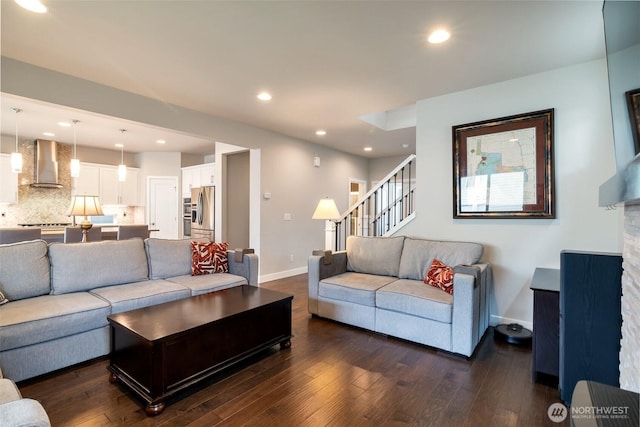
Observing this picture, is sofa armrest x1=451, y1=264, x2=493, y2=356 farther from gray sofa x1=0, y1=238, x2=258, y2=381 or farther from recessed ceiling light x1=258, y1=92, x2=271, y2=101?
recessed ceiling light x1=258, y1=92, x2=271, y2=101

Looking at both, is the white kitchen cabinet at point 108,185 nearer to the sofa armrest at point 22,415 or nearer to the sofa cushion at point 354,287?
the sofa cushion at point 354,287

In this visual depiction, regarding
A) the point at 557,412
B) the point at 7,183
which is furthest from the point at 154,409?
the point at 7,183

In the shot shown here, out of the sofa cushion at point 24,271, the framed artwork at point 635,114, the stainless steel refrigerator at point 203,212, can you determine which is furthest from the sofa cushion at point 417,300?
the stainless steel refrigerator at point 203,212

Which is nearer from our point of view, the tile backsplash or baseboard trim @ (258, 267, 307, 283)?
baseboard trim @ (258, 267, 307, 283)

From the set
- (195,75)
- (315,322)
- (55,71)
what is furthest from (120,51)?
(315,322)

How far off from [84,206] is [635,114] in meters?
4.69

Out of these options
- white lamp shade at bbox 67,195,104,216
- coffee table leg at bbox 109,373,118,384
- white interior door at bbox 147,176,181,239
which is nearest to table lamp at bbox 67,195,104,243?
white lamp shade at bbox 67,195,104,216

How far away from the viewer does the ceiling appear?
2.10 meters

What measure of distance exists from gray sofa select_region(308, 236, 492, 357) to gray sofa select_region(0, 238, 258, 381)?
0.96m

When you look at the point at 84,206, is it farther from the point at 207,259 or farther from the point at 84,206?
the point at 207,259

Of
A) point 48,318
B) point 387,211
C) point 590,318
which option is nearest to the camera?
point 590,318

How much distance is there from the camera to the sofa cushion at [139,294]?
2484mm

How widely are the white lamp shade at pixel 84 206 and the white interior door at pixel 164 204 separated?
3.79m

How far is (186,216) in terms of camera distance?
23.5 ft
